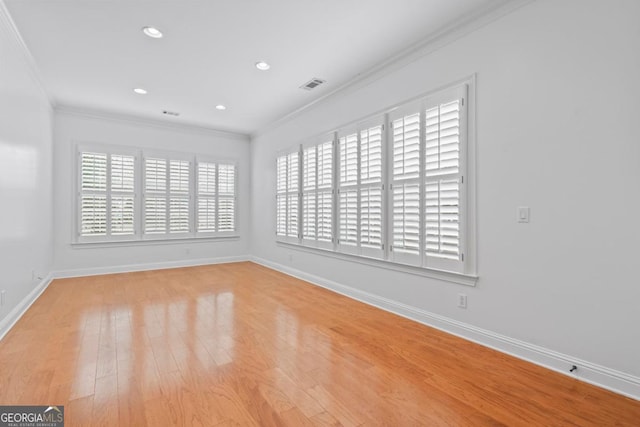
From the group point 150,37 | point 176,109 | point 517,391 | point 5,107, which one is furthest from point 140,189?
point 517,391

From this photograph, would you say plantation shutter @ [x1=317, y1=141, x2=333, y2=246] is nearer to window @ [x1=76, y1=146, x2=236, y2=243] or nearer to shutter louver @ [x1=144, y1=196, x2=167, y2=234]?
window @ [x1=76, y1=146, x2=236, y2=243]

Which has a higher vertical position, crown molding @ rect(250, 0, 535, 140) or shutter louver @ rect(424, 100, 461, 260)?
crown molding @ rect(250, 0, 535, 140)

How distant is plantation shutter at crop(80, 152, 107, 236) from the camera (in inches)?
206

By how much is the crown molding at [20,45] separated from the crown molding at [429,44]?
3337mm

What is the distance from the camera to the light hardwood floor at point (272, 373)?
172 cm

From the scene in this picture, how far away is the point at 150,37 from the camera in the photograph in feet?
10.0

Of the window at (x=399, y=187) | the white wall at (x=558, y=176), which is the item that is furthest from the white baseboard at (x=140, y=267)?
the white wall at (x=558, y=176)

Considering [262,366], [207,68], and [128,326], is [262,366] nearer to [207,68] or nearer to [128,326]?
[128,326]

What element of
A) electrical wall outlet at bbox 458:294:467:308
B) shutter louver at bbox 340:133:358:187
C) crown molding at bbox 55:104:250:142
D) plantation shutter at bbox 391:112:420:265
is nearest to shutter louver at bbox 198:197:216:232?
crown molding at bbox 55:104:250:142

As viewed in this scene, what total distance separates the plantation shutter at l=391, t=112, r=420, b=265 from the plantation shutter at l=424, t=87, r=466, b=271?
12cm

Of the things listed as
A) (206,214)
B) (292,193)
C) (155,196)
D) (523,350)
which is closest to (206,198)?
(206,214)

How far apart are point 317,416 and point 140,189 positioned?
17.9ft

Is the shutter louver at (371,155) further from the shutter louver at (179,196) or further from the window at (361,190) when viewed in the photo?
the shutter louver at (179,196)

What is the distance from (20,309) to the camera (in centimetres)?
324
